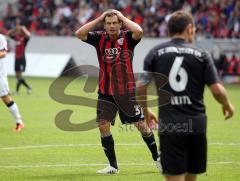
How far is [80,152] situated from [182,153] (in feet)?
19.5

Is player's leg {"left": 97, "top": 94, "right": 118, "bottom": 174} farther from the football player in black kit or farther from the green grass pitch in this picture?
the football player in black kit

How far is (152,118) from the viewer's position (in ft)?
25.4

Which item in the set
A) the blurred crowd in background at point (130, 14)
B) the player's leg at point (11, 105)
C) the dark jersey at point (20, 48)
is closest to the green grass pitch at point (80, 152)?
the player's leg at point (11, 105)

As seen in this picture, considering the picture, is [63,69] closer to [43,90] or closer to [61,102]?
[43,90]

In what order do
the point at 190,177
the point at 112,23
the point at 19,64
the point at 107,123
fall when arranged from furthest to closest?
the point at 19,64 → the point at 107,123 → the point at 112,23 → the point at 190,177

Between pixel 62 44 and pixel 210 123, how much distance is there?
20.0 meters

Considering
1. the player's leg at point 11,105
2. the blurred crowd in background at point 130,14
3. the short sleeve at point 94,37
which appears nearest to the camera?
the short sleeve at point 94,37

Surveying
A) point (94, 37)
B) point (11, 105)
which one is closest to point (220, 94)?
point (94, 37)

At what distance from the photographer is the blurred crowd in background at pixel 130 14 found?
34.4 m

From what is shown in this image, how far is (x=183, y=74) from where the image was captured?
753cm

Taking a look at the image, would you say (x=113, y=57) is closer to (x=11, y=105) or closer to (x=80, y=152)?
(x=80, y=152)

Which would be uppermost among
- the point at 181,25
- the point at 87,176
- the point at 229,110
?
the point at 181,25

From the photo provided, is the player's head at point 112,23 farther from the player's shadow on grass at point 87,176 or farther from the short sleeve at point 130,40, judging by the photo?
the player's shadow on grass at point 87,176

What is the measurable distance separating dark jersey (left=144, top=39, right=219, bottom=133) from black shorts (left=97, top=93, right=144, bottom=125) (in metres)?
3.37
